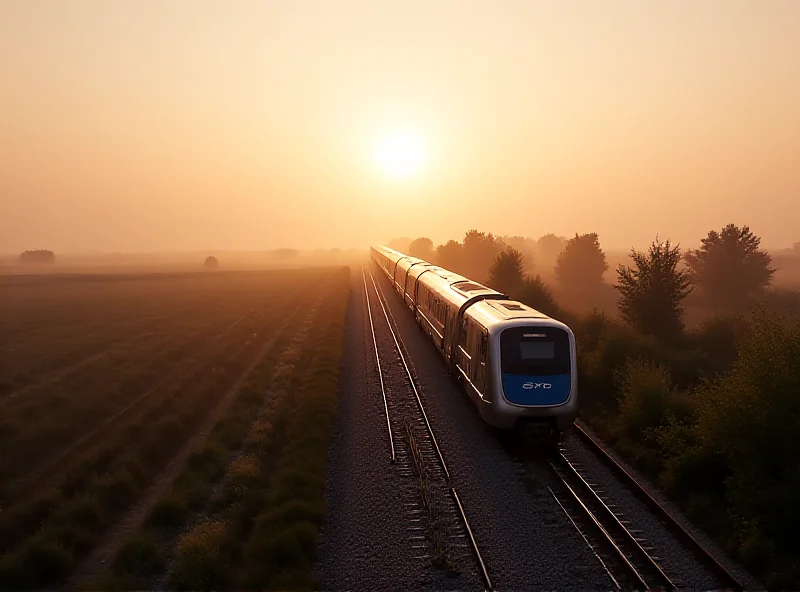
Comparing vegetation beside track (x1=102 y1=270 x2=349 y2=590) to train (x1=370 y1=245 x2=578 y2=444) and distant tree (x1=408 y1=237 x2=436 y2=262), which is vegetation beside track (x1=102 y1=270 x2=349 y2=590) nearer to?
train (x1=370 y1=245 x2=578 y2=444)

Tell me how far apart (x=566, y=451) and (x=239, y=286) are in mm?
68533

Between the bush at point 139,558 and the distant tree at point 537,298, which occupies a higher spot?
the distant tree at point 537,298

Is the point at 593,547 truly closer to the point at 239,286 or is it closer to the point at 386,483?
the point at 386,483

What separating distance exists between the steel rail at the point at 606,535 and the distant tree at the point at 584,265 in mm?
67969

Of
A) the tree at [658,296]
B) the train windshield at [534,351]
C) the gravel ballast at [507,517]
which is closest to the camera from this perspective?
the gravel ballast at [507,517]

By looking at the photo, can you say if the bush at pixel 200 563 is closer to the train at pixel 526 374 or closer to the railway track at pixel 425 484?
the railway track at pixel 425 484

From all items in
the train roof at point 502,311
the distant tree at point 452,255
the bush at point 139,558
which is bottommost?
the bush at point 139,558

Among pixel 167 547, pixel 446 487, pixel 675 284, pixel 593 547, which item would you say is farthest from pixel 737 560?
pixel 675 284

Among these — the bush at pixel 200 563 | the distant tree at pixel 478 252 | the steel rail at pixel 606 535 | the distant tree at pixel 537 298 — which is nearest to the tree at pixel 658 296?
the distant tree at pixel 537 298

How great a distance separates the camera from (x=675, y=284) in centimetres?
3100

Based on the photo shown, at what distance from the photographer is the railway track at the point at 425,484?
1035 centimetres

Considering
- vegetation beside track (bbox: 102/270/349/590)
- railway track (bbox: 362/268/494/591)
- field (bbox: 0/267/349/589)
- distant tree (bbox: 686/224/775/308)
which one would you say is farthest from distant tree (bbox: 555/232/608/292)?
vegetation beside track (bbox: 102/270/349/590)

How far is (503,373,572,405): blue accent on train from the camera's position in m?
14.4

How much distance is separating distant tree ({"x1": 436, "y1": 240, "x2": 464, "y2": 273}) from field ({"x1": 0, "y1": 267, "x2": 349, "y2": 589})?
47.4 meters
